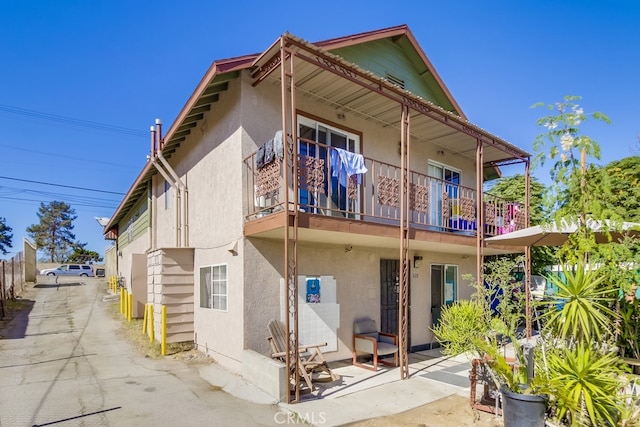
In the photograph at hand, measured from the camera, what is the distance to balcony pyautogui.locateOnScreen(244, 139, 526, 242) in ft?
22.1

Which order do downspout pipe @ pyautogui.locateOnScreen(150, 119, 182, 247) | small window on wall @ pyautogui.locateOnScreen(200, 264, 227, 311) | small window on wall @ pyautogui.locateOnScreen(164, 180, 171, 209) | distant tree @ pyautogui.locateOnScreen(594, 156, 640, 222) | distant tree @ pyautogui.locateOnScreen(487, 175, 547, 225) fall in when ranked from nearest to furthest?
1. small window on wall @ pyautogui.locateOnScreen(200, 264, 227, 311)
2. downspout pipe @ pyautogui.locateOnScreen(150, 119, 182, 247)
3. small window on wall @ pyautogui.locateOnScreen(164, 180, 171, 209)
4. distant tree @ pyautogui.locateOnScreen(594, 156, 640, 222)
5. distant tree @ pyautogui.locateOnScreen(487, 175, 547, 225)

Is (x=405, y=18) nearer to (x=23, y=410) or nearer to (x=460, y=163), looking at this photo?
(x=460, y=163)

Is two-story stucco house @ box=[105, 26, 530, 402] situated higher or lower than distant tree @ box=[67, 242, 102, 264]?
higher

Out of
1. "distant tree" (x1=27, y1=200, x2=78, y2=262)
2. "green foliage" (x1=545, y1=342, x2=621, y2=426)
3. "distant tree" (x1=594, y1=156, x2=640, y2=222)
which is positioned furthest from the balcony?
"distant tree" (x1=27, y1=200, x2=78, y2=262)

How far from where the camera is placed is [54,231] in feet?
179

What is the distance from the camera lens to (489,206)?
37.5 feet

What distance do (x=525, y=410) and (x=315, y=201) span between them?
429cm

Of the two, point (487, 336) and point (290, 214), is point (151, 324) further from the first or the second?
point (487, 336)

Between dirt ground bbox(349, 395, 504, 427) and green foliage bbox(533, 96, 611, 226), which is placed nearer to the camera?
dirt ground bbox(349, 395, 504, 427)

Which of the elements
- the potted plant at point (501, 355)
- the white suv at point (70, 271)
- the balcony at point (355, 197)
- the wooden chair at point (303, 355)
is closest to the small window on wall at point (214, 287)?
the wooden chair at point (303, 355)

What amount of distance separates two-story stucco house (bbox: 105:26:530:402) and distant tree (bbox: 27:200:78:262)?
51.5 metres

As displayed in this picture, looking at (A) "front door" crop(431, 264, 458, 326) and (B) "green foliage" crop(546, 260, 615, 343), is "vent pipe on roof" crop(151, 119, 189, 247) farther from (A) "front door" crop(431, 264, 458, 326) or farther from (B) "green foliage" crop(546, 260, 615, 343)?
(B) "green foliage" crop(546, 260, 615, 343)

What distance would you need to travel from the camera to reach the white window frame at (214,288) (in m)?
7.92

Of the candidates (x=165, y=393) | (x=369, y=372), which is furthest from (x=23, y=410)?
(x=369, y=372)
